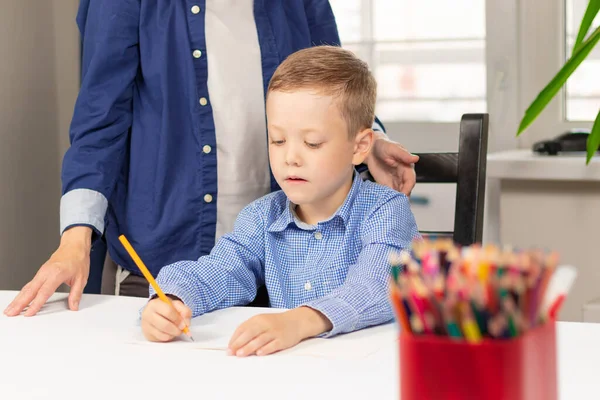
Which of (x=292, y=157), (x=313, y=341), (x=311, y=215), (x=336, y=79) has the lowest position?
(x=313, y=341)

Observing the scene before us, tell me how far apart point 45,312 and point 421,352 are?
840 millimetres

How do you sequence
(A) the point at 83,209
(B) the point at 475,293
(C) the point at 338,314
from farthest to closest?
(A) the point at 83,209
(C) the point at 338,314
(B) the point at 475,293

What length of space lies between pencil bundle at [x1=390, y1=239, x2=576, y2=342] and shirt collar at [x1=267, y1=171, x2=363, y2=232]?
2.55 feet

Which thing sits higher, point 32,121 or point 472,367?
point 32,121

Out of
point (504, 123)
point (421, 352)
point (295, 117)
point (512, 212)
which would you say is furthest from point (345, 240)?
point (504, 123)

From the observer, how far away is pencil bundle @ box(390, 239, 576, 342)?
1.40 feet

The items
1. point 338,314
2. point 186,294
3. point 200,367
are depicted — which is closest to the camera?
point 200,367

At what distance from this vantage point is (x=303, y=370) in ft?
2.81

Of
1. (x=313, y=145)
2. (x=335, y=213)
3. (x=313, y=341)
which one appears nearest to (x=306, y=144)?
(x=313, y=145)

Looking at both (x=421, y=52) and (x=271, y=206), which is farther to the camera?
(x=421, y=52)

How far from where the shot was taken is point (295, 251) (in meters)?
1.28

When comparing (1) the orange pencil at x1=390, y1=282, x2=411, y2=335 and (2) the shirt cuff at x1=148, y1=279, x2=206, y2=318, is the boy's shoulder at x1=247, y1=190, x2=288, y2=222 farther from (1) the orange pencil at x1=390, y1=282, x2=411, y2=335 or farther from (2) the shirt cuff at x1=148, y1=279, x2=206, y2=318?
(1) the orange pencil at x1=390, y1=282, x2=411, y2=335

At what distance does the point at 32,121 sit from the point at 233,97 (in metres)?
0.88

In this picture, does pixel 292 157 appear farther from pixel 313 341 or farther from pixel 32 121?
pixel 32 121
